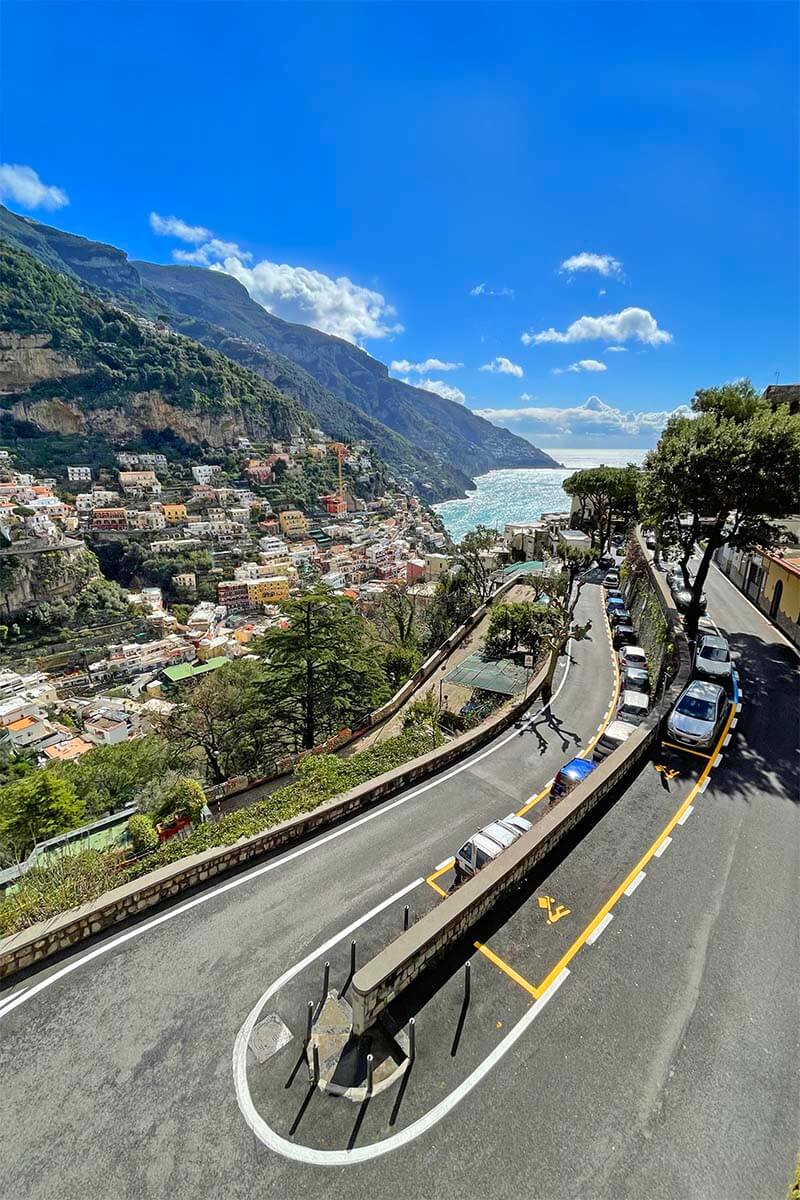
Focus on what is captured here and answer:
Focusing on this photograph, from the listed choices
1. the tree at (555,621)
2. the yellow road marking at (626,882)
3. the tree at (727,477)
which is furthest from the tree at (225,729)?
the tree at (727,477)

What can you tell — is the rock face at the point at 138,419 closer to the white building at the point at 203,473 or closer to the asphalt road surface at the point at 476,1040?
the white building at the point at 203,473

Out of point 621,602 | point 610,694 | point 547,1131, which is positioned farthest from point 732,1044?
point 621,602

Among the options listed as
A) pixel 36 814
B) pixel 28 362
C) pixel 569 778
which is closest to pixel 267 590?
pixel 36 814

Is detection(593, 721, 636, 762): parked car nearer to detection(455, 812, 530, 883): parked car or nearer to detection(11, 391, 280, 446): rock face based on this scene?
detection(455, 812, 530, 883): parked car

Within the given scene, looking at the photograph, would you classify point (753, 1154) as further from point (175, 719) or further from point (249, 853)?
point (175, 719)

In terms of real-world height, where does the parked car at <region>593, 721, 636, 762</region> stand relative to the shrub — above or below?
above

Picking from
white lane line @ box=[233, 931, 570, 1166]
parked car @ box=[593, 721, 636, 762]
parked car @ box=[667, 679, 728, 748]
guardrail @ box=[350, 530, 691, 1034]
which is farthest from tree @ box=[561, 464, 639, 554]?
white lane line @ box=[233, 931, 570, 1166]

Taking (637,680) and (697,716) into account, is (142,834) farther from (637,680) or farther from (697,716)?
(637,680)
